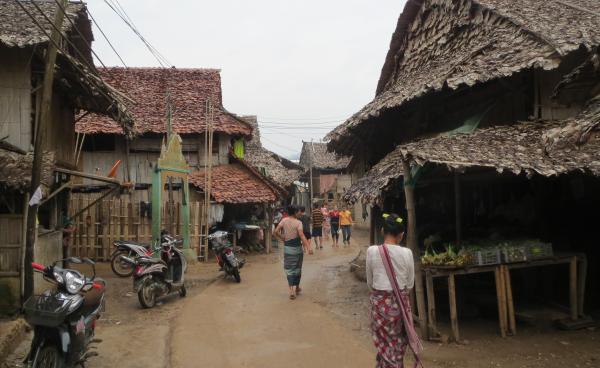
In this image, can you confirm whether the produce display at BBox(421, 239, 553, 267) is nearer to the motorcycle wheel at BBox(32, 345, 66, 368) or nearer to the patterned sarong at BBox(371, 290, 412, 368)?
the patterned sarong at BBox(371, 290, 412, 368)

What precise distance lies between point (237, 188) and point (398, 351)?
12.6 m

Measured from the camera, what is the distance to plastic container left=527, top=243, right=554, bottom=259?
657 centimetres

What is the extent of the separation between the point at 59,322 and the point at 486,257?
5.36m

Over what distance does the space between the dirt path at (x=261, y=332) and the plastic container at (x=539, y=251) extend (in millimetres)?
2807

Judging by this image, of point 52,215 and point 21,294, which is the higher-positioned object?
point 52,215

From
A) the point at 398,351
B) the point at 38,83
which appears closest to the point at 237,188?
the point at 38,83

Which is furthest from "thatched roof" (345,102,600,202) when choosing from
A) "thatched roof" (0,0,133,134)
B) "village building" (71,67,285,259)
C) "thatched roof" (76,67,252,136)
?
"thatched roof" (76,67,252,136)

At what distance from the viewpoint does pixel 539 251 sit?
6.60 meters

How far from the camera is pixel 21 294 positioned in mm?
6973

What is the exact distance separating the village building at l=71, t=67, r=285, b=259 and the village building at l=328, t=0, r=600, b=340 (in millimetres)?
6380

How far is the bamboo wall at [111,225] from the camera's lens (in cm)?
1395

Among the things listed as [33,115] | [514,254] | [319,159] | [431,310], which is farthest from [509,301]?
[319,159]

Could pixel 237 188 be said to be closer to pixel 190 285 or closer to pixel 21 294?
pixel 190 285

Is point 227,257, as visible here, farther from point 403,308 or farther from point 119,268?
point 403,308
